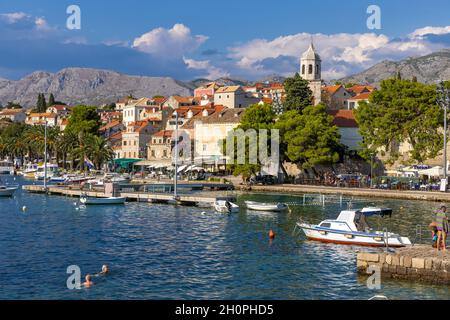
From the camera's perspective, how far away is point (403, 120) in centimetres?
7944

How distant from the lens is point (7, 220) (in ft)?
163

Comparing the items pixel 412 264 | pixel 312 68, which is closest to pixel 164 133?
pixel 312 68

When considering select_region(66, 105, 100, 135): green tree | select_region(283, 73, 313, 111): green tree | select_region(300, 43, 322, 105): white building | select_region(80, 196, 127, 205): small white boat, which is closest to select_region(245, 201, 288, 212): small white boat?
select_region(80, 196, 127, 205): small white boat

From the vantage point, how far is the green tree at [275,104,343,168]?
8038cm

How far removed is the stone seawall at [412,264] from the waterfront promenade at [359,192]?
37260 millimetres

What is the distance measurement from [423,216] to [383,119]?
30.4 metres

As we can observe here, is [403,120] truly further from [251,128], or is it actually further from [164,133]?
[164,133]

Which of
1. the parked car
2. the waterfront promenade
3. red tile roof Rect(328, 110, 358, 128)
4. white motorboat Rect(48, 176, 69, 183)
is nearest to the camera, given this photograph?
Answer: the waterfront promenade

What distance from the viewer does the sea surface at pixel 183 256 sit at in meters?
26.4

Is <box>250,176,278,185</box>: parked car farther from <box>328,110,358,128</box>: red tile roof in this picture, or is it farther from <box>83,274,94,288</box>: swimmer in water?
<box>83,274,94,288</box>: swimmer in water

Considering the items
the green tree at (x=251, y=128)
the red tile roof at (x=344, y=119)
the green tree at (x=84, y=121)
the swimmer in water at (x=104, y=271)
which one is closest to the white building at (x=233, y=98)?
the green tree at (x=84, y=121)

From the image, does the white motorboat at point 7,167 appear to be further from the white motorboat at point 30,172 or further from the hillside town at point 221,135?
the hillside town at point 221,135

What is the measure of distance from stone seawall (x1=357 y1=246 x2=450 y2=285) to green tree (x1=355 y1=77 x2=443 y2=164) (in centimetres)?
5040

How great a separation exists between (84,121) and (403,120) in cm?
7101
